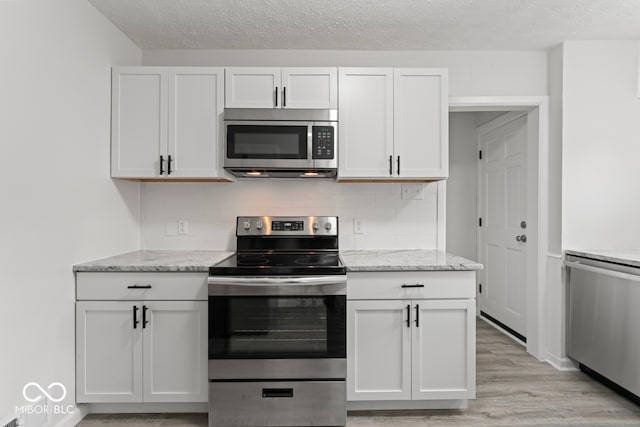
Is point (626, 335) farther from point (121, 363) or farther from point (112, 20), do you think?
point (112, 20)

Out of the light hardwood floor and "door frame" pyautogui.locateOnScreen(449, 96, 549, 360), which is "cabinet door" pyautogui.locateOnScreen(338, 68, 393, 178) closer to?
"door frame" pyautogui.locateOnScreen(449, 96, 549, 360)

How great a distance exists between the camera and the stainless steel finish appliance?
2281mm

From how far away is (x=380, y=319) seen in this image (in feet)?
7.27

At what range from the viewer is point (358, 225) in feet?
9.66

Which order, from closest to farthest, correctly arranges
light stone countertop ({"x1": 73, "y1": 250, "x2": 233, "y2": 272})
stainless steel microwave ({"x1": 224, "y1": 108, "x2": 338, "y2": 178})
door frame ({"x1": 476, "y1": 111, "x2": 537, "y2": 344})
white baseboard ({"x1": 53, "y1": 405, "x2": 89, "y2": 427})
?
1. white baseboard ({"x1": 53, "y1": 405, "x2": 89, "y2": 427})
2. light stone countertop ({"x1": 73, "y1": 250, "x2": 233, "y2": 272})
3. stainless steel microwave ({"x1": 224, "y1": 108, "x2": 338, "y2": 178})
4. door frame ({"x1": 476, "y1": 111, "x2": 537, "y2": 344})

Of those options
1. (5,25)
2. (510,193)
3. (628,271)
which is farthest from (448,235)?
(5,25)

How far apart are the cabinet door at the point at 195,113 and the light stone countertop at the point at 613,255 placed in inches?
100

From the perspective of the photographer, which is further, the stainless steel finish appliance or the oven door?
the oven door

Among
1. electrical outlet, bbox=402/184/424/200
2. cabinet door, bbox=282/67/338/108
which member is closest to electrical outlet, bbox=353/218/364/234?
electrical outlet, bbox=402/184/424/200

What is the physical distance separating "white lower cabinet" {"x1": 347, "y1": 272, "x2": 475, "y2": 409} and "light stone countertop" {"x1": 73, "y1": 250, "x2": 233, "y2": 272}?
894 millimetres

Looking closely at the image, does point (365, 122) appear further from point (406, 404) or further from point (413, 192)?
point (406, 404)

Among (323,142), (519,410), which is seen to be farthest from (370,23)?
(519,410)

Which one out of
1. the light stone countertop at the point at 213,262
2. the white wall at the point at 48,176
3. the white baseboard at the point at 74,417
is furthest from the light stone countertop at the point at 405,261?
the white baseboard at the point at 74,417
